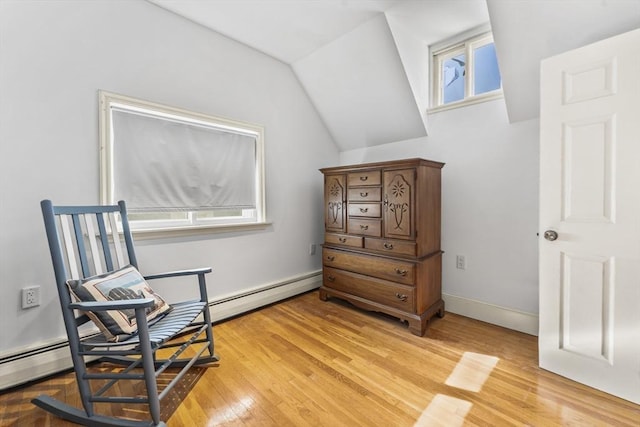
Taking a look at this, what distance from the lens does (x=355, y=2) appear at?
6.98ft

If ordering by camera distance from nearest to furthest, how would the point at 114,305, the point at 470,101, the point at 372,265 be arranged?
the point at 114,305
the point at 470,101
the point at 372,265

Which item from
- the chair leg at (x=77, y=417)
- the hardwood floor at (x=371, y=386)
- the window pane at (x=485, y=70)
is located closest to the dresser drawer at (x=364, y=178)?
the window pane at (x=485, y=70)

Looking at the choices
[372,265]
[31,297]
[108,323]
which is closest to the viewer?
[108,323]

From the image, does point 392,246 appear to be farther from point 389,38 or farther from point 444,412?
point 389,38

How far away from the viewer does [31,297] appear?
168 centimetres

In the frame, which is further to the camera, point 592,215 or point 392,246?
point 392,246

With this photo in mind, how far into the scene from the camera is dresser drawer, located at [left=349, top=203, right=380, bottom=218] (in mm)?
2542

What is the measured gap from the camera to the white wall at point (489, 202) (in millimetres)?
2217

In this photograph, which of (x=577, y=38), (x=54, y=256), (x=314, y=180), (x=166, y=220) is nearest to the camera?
(x=54, y=256)

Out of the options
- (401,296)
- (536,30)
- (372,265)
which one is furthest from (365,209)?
(536,30)

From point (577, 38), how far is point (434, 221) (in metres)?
1.51

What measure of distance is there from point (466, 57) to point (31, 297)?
369 cm

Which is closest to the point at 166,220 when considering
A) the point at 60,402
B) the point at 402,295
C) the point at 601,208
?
the point at 60,402

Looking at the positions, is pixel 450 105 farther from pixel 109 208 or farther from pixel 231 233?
pixel 109 208
